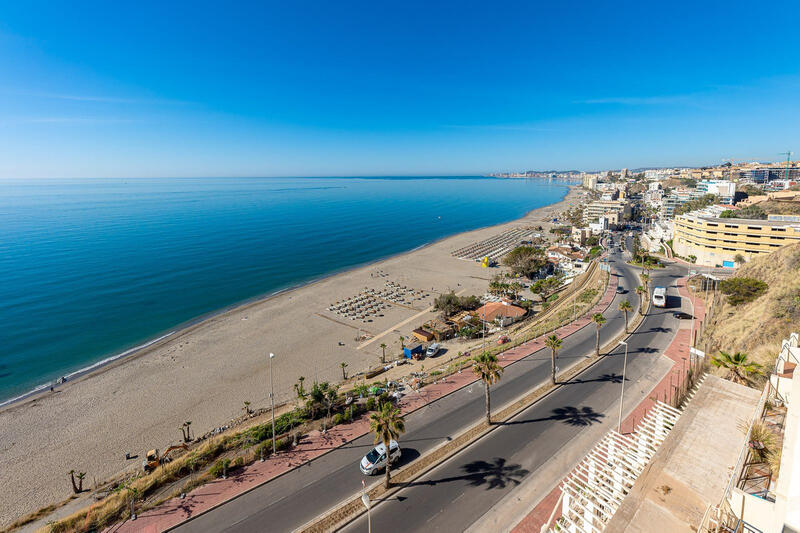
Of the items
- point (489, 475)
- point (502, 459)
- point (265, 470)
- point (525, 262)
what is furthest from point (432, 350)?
point (525, 262)

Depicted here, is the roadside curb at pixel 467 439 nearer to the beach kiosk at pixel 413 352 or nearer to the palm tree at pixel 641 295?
the palm tree at pixel 641 295

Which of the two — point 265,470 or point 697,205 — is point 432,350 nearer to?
point 265,470

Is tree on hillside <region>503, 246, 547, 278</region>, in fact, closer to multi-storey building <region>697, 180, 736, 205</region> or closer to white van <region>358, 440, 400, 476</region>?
white van <region>358, 440, 400, 476</region>

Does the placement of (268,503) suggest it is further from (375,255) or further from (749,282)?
(375,255)

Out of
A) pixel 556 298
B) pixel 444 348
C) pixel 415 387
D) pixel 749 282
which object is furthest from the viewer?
pixel 556 298

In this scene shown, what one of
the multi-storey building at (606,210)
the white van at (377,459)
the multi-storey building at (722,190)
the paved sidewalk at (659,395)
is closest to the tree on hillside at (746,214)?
the multi-storey building at (722,190)

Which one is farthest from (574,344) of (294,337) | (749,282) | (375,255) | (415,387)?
(375,255)

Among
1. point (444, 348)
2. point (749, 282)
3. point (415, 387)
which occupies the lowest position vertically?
point (444, 348)
